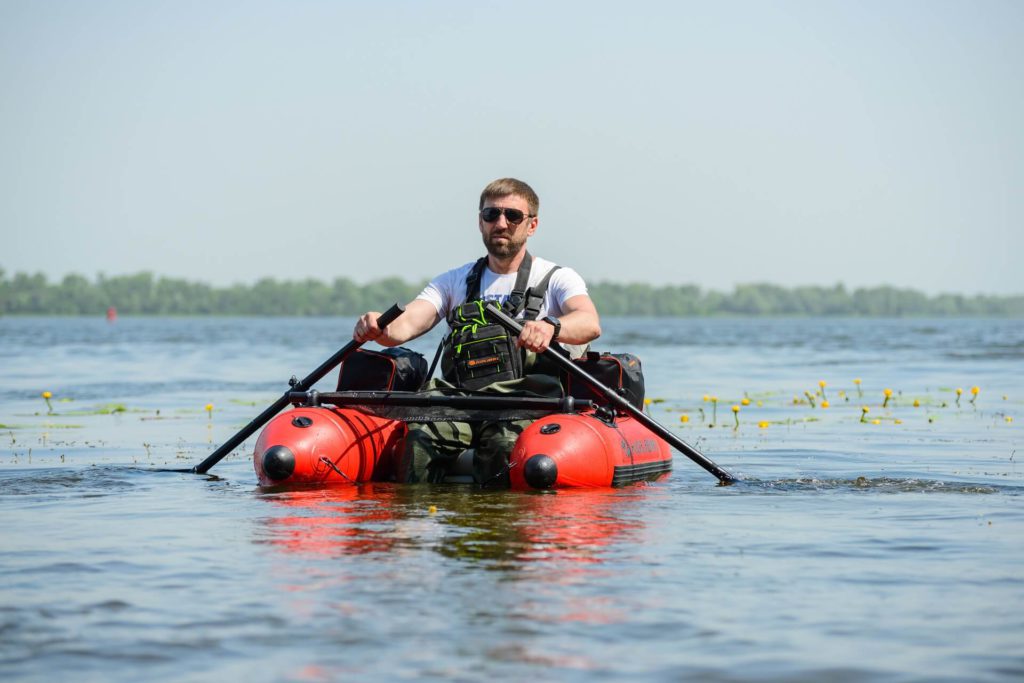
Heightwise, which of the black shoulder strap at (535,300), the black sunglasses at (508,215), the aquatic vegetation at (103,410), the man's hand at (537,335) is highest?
the black sunglasses at (508,215)

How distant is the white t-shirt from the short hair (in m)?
0.35

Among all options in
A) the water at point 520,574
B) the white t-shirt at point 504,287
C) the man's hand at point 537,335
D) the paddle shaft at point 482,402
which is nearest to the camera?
the water at point 520,574

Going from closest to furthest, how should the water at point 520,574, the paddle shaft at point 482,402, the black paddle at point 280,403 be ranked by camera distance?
the water at point 520,574 < the paddle shaft at point 482,402 < the black paddle at point 280,403

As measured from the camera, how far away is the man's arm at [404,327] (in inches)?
340

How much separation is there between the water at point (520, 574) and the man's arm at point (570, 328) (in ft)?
2.90

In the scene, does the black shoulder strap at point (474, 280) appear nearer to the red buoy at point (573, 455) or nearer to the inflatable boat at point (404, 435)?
the inflatable boat at point (404, 435)

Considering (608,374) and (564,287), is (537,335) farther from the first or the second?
(608,374)

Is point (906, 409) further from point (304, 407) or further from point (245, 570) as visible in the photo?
point (245, 570)

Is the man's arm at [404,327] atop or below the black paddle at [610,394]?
atop

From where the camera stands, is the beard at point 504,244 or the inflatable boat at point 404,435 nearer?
the inflatable boat at point 404,435

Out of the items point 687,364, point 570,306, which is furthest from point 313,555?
point 687,364

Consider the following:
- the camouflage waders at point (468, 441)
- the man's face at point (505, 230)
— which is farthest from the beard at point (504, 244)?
the camouflage waders at point (468, 441)

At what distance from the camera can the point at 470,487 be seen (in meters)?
8.45

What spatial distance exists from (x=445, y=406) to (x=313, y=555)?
2312mm
